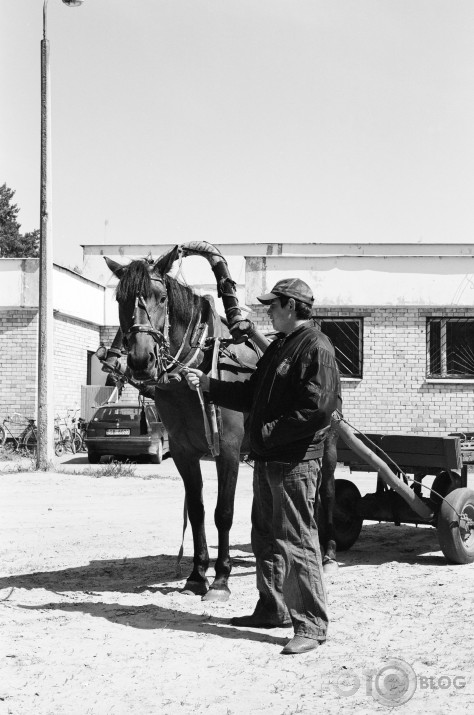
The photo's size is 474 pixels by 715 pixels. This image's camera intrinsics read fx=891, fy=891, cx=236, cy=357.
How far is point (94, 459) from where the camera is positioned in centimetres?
1992

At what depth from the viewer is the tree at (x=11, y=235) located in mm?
54188

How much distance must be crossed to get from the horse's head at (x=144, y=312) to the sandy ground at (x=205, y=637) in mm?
1659

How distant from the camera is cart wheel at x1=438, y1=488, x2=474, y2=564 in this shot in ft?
24.7

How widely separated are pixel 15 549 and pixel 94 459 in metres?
11.3

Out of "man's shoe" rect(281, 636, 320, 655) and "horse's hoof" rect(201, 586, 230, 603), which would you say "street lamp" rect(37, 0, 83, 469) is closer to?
"horse's hoof" rect(201, 586, 230, 603)

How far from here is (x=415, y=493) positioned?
7.95 metres

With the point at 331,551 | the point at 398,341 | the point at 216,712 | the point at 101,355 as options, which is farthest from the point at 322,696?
the point at 398,341

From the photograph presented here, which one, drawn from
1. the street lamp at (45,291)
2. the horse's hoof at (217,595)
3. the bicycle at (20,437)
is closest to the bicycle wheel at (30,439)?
the bicycle at (20,437)

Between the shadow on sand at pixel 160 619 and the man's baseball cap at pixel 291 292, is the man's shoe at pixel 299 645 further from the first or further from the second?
the man's baseball cap at pixel 291 292

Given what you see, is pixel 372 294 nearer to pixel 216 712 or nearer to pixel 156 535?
pixel 156 535

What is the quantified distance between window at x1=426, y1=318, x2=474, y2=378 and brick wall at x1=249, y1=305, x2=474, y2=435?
20cm

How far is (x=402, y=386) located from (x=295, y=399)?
17.9 metres

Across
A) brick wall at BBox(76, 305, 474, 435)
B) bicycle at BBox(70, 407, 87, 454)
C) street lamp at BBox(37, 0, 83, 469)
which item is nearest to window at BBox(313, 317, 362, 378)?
brick wall at BBox(76, 305, 474, 435)

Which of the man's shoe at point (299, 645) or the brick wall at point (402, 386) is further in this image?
the brick wall at point (402, 386)
